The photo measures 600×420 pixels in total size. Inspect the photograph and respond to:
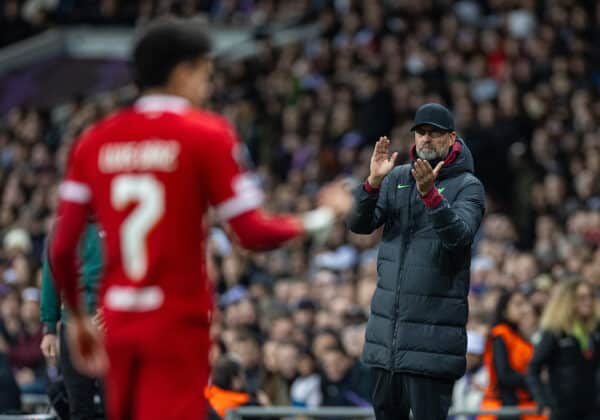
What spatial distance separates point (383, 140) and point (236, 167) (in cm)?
201

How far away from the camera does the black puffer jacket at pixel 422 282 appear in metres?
6.95

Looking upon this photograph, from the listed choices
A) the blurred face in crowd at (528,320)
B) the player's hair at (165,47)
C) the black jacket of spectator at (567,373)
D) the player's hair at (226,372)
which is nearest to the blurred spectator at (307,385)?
the player's hair at (226,372)

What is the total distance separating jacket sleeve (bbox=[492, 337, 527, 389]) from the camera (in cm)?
1023

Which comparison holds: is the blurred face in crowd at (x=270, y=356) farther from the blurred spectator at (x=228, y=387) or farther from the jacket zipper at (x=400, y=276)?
the jacket zipper at (x=400, y=276)

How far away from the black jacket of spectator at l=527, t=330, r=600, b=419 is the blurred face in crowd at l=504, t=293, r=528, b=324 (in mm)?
683

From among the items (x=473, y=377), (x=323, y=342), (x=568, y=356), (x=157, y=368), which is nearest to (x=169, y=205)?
(x=157, y=368)

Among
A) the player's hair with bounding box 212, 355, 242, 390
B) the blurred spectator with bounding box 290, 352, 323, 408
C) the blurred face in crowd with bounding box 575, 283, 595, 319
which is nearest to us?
the blurred face in crowd with bounding box 575, 283, 595, 319

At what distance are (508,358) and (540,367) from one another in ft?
2.04

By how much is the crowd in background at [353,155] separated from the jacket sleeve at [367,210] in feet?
11.6

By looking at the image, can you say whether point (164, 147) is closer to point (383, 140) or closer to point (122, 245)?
point (122, 245)

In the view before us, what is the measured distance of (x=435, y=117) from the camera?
7070mm

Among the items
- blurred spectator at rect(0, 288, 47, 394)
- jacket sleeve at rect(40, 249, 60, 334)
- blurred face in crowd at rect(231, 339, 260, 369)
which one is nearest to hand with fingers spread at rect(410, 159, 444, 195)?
jacket sleeve at rect(40, 249, 60, 334)

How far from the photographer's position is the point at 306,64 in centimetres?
2022

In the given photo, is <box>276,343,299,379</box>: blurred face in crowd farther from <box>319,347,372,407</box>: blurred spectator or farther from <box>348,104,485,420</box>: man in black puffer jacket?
<box>348,104,485,420</box>: man in black puffer jacket
